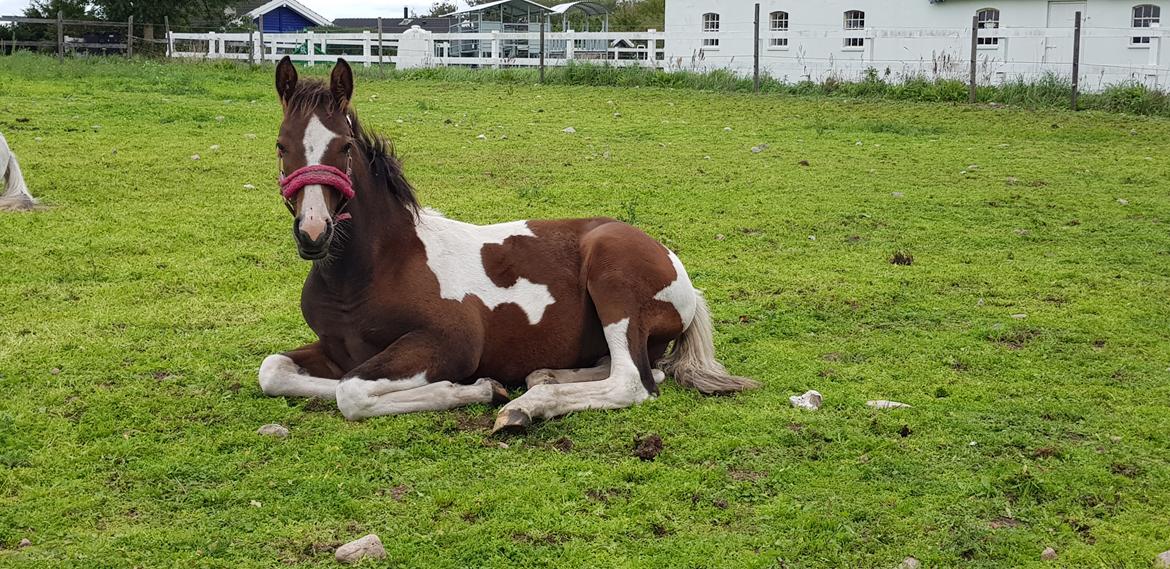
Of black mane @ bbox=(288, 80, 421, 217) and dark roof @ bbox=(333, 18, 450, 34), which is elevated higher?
dark roof @ bbox=(333, 18, 450, 34)

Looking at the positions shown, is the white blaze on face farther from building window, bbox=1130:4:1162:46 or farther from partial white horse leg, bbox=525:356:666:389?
building window, bbox=1130:4:1162:46

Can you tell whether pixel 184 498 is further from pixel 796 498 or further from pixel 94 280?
pixel 94 280

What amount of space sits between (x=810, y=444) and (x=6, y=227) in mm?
7930

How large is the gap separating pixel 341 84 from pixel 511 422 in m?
1.92

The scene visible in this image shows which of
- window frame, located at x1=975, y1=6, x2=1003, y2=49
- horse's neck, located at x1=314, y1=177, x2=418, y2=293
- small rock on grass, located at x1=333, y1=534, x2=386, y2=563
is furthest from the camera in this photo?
window frame, located at x1=975, y1=6, x2=1003, y2=49

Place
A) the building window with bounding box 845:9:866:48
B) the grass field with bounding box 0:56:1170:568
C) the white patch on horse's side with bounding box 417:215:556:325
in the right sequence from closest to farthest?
the grass field with bounding box 0:56:1170:568
the white patch on horse's side with bounding box 417:215:556:325
the building window with bounding box 845:9:866:48

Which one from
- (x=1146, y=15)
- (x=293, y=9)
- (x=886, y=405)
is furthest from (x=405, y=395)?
(x=293, y=9)

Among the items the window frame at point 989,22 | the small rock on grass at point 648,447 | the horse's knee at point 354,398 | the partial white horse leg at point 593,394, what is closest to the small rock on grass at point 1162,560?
the small rock on grass at point 648,447

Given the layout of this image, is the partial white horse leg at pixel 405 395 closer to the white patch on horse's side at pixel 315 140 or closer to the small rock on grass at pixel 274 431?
the small rock on grass at pixel 274 431

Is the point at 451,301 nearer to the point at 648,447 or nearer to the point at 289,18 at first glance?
the point at 648,447

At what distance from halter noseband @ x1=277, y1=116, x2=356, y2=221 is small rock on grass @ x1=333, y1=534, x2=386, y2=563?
73.2 inches

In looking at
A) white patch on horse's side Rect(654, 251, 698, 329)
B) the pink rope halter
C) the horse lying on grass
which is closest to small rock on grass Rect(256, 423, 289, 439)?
the pink rope halter

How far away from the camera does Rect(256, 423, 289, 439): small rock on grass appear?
17.7ft

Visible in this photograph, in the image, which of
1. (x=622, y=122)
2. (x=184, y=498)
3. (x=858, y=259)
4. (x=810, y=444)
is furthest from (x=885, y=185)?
(x=184, y=498)
